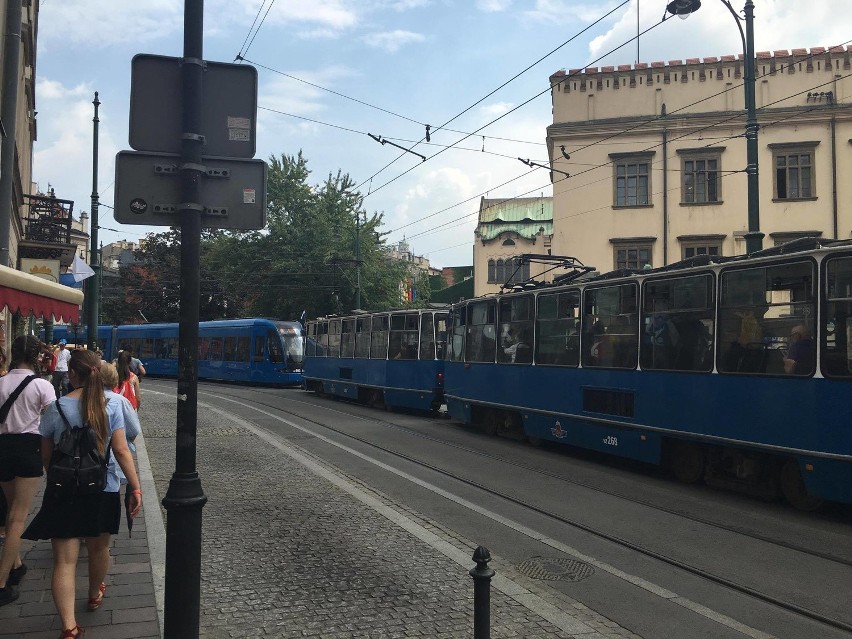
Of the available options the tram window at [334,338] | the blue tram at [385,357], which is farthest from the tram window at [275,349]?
the tram window at [334,338]

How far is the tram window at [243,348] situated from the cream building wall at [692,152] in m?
13.9

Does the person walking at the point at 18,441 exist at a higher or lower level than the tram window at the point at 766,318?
lower

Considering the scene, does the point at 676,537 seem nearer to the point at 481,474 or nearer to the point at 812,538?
the point at 812,538

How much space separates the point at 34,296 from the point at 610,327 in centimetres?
Result: 791

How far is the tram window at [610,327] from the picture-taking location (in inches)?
452

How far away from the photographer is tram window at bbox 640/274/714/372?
996 centimetres

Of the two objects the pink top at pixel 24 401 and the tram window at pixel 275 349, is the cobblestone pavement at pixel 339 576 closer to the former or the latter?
the pink top at pixel 24 401

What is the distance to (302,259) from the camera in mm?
45188

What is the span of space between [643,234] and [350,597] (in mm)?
26780

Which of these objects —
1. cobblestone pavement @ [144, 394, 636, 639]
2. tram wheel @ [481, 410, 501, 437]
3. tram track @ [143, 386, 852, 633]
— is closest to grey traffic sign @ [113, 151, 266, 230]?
cobblestone pavement @ [144, 394, 636, 639]

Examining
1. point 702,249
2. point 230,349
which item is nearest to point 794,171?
point 702,249

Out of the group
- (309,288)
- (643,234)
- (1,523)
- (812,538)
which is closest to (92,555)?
(1,523)

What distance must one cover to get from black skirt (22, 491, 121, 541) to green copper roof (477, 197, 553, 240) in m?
48.7

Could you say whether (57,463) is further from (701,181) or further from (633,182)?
(701,181)
